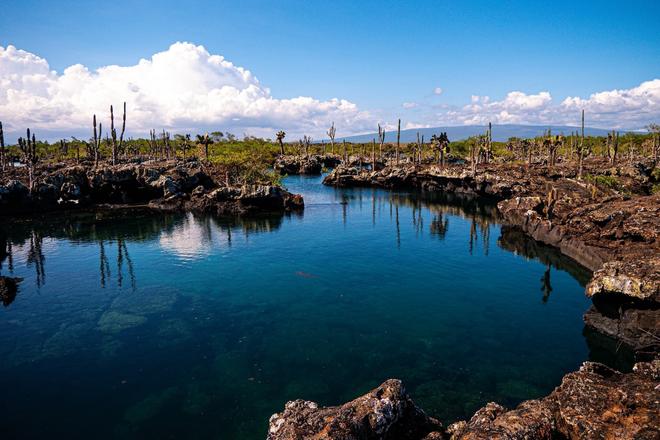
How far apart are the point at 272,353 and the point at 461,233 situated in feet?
117

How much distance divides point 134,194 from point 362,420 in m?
71.6

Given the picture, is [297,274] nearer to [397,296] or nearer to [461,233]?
[397,296]

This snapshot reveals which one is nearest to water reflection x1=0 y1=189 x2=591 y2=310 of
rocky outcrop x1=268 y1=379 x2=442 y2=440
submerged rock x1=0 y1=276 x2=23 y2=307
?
submerged rock x1=0 y1=276 x2=23 y2=307

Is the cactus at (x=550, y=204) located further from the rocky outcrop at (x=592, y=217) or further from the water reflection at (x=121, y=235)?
the water reflection at (x=121, y=235)

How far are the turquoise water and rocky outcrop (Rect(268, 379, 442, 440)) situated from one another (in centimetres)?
732

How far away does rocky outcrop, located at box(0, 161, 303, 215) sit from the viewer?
61.3 meters

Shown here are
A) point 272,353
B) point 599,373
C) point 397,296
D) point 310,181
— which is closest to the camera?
point 599,373

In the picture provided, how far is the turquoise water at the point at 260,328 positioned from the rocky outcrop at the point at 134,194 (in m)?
Result: 17.1

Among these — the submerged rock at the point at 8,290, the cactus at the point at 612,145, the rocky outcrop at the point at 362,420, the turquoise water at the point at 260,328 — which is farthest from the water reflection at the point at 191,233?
the cactus at the point at 612,145

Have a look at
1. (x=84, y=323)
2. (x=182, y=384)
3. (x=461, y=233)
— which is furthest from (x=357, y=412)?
(x=461, y=233)

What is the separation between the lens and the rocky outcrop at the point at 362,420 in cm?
867

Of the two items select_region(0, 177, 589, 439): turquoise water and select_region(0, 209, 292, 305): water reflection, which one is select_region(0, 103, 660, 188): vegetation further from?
select_region(0, 177, 589, 439): turquoise water

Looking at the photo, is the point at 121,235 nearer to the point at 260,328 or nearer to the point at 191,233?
the point at 191,233

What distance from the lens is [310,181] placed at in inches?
4269
